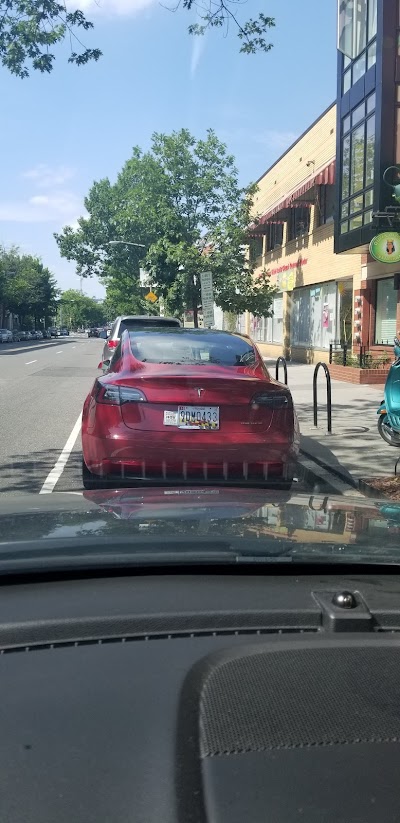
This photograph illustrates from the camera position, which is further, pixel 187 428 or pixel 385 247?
pixel 385 247

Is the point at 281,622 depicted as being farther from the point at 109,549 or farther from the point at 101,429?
the point at 101,429

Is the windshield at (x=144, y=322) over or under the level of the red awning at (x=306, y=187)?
under

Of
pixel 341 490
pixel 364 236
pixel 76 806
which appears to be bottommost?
pixel 341 490

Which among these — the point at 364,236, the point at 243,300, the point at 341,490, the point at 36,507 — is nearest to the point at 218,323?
the point at 243,300

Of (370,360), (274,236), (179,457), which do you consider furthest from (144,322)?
(274,236)

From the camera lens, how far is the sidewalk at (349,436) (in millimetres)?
Answer: 9141

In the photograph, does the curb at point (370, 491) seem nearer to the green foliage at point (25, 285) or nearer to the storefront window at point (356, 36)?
the storefront window at point (356, 36)

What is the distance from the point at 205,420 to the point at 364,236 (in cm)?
1530

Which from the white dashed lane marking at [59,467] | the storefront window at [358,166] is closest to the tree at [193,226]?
the storefront window at [358,166]

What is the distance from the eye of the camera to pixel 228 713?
66.6 inches

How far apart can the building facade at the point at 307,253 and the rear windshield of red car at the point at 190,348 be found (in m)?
16.8

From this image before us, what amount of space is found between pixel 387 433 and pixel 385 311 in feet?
39.6

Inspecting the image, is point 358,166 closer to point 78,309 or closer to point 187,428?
point 187,428

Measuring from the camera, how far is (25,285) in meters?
87.5
